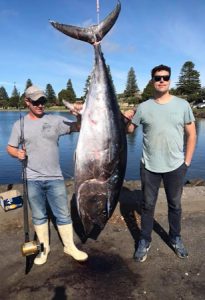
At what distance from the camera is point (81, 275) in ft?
13.1

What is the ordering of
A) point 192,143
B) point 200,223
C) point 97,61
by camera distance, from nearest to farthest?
point 97,61 → point 192,143 → point 200,223

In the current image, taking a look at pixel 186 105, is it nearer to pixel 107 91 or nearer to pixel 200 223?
pixel 107 91

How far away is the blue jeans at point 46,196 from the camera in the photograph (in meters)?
4.16

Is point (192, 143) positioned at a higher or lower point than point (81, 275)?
higher

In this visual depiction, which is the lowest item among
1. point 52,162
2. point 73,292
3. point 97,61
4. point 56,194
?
point 73,292

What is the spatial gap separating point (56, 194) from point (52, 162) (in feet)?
1.33

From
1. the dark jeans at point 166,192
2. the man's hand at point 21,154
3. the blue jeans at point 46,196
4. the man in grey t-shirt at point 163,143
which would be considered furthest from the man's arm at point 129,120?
the man's hand at point 21,154

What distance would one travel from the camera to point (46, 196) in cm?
435

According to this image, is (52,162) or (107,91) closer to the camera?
(107,91)

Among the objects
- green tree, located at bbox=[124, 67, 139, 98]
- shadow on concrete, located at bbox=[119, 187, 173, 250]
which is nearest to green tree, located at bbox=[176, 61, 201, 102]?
green tree, located at bbox=[124, 67, 139, 98]

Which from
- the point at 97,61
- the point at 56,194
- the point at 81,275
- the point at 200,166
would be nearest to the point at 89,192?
the point at 56,194

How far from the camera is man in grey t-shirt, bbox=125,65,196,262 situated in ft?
13.4

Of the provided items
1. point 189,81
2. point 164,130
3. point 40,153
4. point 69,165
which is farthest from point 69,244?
point 189,81

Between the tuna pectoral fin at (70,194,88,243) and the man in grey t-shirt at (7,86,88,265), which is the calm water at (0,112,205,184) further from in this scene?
the man in grey t-shirt at (7,86,88,265)
